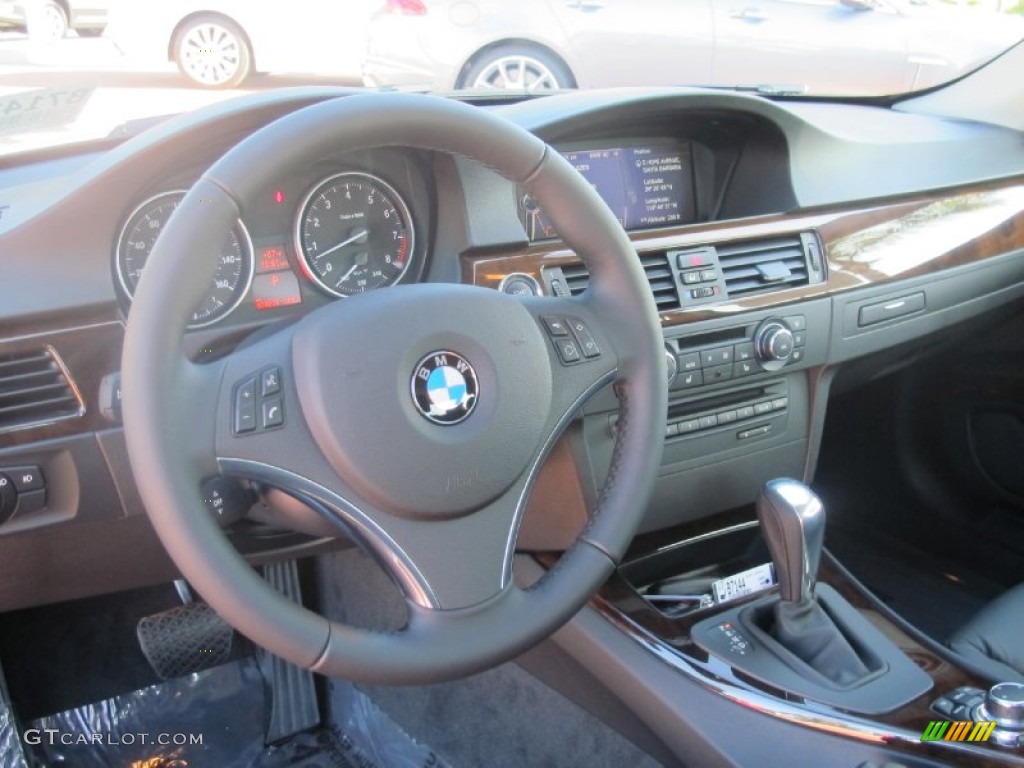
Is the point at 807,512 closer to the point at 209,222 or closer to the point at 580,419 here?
the point at 580,419

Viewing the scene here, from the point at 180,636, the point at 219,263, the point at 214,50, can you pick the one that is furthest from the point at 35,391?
the point at 214,50

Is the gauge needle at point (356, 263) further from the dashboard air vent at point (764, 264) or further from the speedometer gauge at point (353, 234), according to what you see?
the dashboard air vent at point (764, 264)

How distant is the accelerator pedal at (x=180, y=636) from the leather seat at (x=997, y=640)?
145 cm

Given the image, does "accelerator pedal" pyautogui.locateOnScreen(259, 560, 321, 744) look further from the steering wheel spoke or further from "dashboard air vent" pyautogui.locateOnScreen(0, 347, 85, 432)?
the steering wheel spoke

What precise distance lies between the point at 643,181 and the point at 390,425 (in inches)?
37.8

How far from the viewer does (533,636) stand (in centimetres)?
121

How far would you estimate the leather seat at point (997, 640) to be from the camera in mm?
1707

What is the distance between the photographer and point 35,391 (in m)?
1.42

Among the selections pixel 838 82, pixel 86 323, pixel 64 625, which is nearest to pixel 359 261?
pixel 86 323

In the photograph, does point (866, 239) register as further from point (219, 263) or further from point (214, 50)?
point (214, 50)

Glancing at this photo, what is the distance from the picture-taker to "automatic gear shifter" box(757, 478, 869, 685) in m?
1.59

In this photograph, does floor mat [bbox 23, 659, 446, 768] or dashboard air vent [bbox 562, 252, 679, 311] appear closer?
dashboard air vent [bbox 562, 252, 679, 311]

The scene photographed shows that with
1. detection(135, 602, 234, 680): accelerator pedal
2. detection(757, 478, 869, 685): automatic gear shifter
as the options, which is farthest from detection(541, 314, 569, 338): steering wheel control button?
detection(135, 602, 234, 680): accelerator pedal

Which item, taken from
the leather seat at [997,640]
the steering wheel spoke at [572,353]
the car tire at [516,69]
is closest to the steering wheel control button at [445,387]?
the steering wheel spoke at [572,353]
